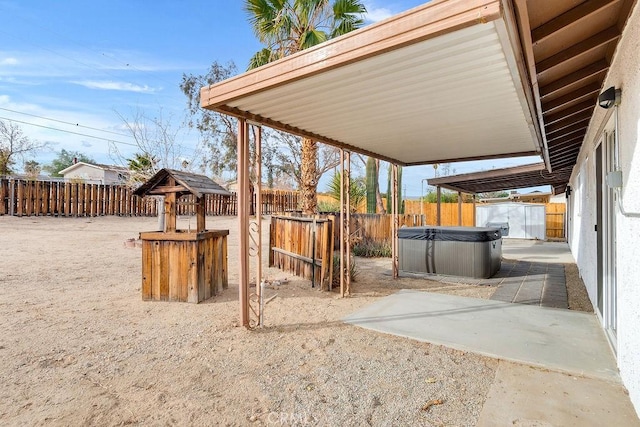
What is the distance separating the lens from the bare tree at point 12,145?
68.6 ft

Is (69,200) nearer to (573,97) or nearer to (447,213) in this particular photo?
(573,97)

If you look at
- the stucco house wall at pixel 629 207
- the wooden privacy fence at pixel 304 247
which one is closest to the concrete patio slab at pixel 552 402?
the stucco house wall at pixel 629 207

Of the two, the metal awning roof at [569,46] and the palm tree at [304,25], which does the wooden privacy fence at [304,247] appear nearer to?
the palm tree at [304,25]

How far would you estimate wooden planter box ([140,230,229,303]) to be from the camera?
4812 millimetres

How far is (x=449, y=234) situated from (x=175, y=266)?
5.21 m

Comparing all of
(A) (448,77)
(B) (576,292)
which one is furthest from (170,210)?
(B) (576,292)

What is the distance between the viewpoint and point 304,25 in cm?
909

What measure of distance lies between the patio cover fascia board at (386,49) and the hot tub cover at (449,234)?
341cm

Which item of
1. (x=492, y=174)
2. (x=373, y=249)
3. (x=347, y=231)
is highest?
(x=492, y=174)

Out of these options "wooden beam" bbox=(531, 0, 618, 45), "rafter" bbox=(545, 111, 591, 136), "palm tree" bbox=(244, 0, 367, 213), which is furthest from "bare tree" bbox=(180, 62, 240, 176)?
"wooden beam" bbox=(531, 0, 618, 45)

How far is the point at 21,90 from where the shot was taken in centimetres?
1914

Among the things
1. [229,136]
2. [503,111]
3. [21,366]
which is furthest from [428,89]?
[229,136]

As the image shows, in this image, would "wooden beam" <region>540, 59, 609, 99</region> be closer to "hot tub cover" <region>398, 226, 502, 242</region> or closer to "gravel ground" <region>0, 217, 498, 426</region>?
"gravel ground" <region>0, 217, 498, 426</region>

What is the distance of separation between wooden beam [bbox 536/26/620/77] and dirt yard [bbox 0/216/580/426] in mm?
2530
